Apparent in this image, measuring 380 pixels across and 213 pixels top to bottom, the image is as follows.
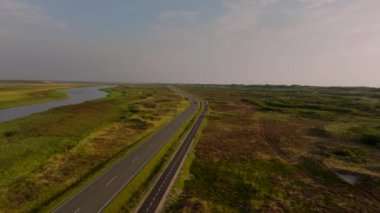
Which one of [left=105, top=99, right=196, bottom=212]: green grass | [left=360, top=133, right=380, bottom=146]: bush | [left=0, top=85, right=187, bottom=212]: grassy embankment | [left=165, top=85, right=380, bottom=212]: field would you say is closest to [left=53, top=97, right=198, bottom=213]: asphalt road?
[left=105, top=99, right=196, bottom=212]: green grass

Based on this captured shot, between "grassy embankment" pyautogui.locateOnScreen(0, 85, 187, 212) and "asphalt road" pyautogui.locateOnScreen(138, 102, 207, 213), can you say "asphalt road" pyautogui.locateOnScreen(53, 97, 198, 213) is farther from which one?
"asphalt road" pyautogui.locateOnScreen(138, 102, 207, 213)

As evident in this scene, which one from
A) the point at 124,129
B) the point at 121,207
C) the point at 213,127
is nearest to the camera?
the point at 121,207

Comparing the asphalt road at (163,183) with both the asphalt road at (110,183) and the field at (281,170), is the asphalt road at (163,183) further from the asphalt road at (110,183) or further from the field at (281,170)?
the asphalt road at (110,183)

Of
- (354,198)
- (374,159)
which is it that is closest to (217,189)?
(354,198)

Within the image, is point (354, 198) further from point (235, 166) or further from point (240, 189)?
point (235, 166)

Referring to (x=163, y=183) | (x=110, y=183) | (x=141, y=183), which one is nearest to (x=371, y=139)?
(x=163, y=183)

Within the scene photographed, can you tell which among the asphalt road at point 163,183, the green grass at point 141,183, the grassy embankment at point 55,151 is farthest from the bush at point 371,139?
the grassy embankment at point 55,151
